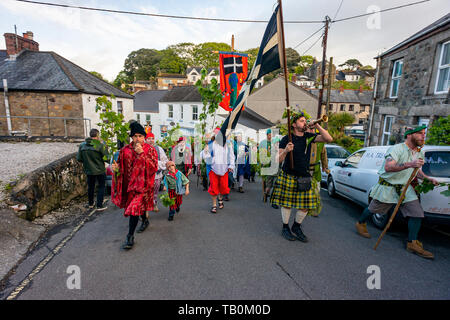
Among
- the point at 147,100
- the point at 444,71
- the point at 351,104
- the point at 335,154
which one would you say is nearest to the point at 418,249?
the point at 335,154

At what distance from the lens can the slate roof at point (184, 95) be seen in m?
31.0

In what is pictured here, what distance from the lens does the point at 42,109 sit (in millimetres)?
16203

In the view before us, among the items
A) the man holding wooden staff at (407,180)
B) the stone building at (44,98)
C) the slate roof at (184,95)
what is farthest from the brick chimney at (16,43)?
the man holding wooden staff at (407,180)

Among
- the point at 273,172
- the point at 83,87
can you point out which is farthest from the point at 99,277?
the point at 83,87

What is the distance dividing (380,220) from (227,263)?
336cm

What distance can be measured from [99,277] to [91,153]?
342 cm

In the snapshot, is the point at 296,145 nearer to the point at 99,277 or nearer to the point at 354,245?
the point at 354,245

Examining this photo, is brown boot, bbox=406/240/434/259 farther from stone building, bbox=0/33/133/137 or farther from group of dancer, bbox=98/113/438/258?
stone building, bbox=0/33/133/137

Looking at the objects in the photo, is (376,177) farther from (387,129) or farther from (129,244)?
(387,129)

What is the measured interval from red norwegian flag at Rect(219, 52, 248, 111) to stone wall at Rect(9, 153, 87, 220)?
201 inches

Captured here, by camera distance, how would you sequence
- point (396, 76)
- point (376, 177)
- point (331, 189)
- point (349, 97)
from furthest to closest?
point (349, 97), point (396, 76), point (331, 189), point (376, 177)

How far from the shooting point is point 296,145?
4.00 meters

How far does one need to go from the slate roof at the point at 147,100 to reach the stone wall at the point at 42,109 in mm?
22968

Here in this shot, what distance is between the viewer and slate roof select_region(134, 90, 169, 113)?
132 ft
